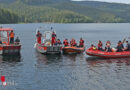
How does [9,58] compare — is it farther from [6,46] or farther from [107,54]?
[107,54]

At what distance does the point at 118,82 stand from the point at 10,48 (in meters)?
20.2

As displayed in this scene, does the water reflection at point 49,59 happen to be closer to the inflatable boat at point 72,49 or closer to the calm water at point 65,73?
the calm water at point 65,73

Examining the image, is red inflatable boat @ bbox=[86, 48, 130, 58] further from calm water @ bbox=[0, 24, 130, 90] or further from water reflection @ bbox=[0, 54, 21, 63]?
water reflection @ bbox=[0, 54, 21, 63]

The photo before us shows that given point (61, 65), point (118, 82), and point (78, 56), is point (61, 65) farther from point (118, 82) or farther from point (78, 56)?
point (118, 82)

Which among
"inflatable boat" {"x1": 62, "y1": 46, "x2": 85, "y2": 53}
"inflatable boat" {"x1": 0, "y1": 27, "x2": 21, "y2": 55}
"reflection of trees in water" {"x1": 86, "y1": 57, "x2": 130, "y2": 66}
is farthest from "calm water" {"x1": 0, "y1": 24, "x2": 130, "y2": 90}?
"inflatable boat" {"x1": 62, "y1": 46, "x2": 85, "y2": 53}

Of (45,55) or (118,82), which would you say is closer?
(118,82)

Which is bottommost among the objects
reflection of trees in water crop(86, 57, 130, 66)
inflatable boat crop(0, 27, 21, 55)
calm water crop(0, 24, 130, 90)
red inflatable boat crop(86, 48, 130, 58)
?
calm water crop(0, 24, 130, 90)

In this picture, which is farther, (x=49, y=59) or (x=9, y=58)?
(x=9, y=58)

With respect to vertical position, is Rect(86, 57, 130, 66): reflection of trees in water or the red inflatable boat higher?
the red inflatable boat

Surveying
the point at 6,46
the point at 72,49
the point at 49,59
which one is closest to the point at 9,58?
the point at 6,46

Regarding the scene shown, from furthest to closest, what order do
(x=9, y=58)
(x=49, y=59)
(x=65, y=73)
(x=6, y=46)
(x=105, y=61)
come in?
(x=6, y=46)
(x=9, y=58)
(x=49, y=59)
(x=105, y=61)
(x=65, y=73)

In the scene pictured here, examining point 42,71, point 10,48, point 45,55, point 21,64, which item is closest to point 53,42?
point 45,55

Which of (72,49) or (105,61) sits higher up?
(72,49)

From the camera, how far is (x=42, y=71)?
107 ft
